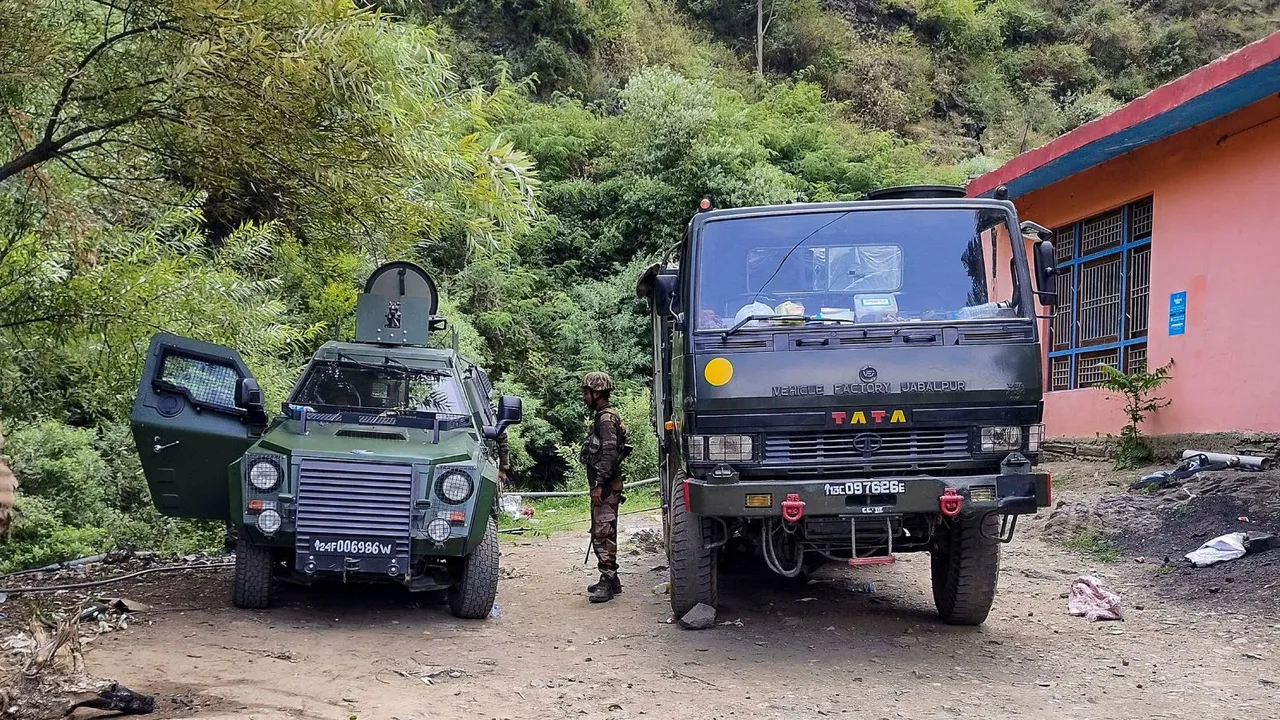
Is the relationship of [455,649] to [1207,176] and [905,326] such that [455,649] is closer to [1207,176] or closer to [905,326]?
[905,326]

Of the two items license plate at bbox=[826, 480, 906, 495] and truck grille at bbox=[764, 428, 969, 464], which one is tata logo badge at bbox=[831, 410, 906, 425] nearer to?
truck grille at bbox=[764, 428, 969, 464]

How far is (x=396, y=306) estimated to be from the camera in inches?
332

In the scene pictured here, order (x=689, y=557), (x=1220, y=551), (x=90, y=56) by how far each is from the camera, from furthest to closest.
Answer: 1. (x=1220, y=551)
2. (x=90, y=56)
3. (x=689, y=557)

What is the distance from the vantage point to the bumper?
5.54 meters

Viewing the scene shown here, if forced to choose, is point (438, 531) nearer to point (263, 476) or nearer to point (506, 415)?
point (263, 476)

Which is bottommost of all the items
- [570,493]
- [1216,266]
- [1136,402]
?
[570,493]

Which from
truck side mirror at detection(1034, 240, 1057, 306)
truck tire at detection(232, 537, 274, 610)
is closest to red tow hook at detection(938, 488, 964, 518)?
truck side mirror at detection(1034, 240, 1057, 306)

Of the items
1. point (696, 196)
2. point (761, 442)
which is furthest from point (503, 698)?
point (696, 196)

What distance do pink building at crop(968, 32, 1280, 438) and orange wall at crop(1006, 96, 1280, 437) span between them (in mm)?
13

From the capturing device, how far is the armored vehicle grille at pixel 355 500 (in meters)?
6.36

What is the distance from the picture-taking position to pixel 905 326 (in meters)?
5.80

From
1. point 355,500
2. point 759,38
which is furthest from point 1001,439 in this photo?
point 759,38

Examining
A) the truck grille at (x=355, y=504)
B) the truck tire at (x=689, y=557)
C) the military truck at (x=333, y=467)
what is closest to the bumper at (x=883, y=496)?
the truck tire at (x=689, y=557)

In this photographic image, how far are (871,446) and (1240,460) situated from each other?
5.17 m
